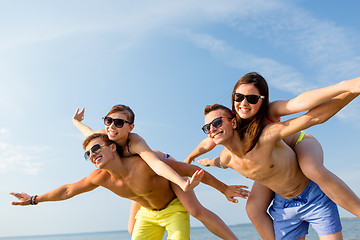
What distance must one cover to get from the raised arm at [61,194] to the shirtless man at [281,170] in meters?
2.58

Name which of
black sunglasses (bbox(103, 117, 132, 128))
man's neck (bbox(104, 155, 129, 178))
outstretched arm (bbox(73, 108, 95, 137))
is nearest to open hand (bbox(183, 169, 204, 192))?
man's neck (bbox(104, 155, 129, 178))

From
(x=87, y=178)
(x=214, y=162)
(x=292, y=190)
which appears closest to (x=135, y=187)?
(x=87, y=178)

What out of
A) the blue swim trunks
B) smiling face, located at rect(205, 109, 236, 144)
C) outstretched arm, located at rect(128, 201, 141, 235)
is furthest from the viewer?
outstretched arm, located at rect(128, 201, 141, 235)

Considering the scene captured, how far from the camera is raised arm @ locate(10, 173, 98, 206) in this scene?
20.6 feet

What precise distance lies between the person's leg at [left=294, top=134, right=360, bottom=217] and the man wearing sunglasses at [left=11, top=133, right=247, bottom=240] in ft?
4.15

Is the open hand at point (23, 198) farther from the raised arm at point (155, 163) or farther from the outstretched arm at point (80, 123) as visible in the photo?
the raised arm at point (155, 163)

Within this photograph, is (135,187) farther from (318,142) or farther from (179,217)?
(318,142)

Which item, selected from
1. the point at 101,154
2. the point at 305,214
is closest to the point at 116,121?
the point at 101,154

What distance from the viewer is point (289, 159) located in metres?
4.85

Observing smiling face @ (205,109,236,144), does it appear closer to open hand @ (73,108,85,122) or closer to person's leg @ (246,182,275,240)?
person's leg @ (246,182,275,240)

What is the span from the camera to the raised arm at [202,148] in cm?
598

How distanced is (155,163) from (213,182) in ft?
3.65

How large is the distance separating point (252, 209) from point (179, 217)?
1.43 meters

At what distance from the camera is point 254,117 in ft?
15.5
